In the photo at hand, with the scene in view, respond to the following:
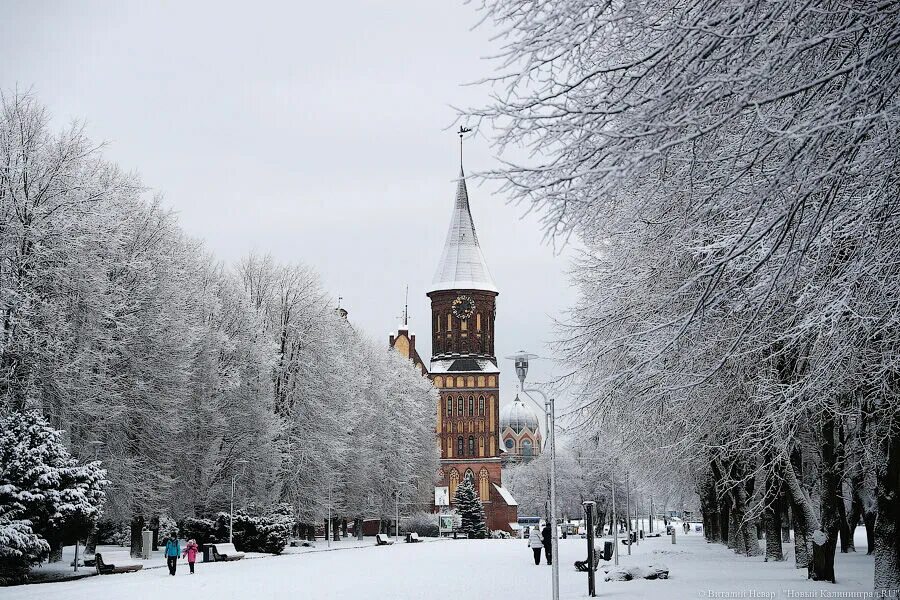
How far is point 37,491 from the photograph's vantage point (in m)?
24.0

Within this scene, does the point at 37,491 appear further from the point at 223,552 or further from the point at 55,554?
the point at 223,552

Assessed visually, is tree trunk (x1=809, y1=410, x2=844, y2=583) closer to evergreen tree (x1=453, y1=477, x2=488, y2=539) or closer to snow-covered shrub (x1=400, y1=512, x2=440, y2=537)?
snow-covered shrub (x1=400, y1=512, x2=440, y2=537)

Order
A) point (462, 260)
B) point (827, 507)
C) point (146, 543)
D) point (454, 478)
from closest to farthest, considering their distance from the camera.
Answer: point (827, 507) < point (146, 543) < point (454, 478) < point (462, 260)

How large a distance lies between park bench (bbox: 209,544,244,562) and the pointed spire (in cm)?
8355

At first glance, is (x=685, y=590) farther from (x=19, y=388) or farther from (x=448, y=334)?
(x=448, y=334)

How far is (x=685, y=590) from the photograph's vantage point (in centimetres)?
2014

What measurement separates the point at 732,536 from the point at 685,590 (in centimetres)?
2039

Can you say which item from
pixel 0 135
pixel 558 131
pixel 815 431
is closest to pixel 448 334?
pixel 0 135

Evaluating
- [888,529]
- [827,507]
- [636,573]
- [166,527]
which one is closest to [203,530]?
[166,527]

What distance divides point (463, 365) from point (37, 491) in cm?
9548

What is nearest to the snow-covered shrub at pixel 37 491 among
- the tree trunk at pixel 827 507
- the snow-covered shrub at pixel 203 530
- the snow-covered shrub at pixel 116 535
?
the snow-covered shrub at pixel 203 530

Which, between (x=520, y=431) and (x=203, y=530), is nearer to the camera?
(x=203, y=530)

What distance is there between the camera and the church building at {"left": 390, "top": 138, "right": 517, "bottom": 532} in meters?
114

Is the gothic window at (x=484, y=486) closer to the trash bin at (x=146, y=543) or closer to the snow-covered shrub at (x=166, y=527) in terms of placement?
the snow-covered shrub at (x=166, y=527)
